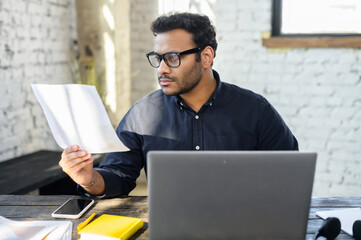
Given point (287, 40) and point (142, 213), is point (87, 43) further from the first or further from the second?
point (142, 213)

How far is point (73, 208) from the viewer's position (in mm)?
1244

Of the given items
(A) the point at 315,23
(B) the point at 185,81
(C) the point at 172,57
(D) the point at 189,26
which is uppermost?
(A) the point at 315,23

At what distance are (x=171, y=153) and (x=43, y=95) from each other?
535mm

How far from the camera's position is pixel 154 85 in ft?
11.0

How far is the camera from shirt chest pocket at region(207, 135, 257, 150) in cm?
161

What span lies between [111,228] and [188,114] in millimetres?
699

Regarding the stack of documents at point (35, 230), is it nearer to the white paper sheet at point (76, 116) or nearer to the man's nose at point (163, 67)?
the white paper sheet at point (76, 116)

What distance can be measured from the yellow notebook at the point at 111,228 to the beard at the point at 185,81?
0.64 m

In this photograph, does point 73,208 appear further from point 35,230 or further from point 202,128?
point 202,128

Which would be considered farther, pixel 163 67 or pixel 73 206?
pixel 163 67

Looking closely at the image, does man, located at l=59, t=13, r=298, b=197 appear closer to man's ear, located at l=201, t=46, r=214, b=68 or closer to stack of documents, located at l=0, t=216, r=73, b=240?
man's ear, located at l=201, t=46, r=214, b=68

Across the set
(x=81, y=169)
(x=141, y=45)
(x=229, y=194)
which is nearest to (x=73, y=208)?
(x=81, y=169)

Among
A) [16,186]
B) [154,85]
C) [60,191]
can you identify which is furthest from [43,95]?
[154,85]

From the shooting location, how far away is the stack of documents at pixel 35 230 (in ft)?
3.44
